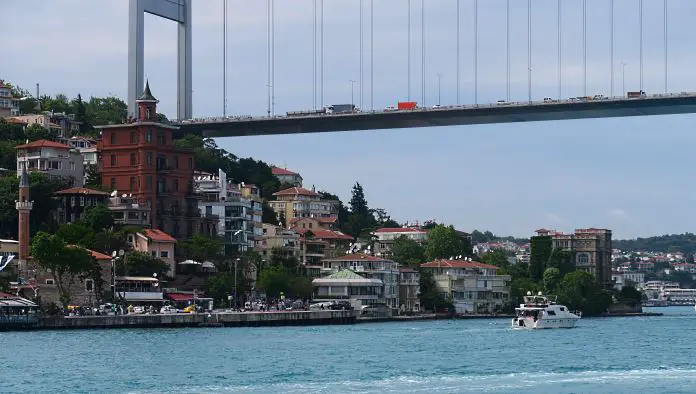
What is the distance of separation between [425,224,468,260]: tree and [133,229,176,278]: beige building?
25.5 meters

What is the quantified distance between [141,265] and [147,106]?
36.5 feet

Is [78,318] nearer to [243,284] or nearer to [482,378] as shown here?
[243,284]

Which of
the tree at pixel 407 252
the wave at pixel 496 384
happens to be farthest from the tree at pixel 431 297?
the wave at pixel 496 384

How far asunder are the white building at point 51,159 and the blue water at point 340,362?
19354 millimetres

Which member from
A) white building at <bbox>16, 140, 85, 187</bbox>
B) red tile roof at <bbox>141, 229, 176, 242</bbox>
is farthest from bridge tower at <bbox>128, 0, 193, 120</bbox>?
red tile roof at <bbox>141, 229, 176, 242</bbox>

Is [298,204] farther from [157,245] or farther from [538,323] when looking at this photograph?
[538,323]

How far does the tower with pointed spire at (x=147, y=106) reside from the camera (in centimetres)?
7219

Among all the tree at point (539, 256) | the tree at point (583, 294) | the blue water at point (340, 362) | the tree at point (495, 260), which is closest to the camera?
the blue water at point (340, 362)

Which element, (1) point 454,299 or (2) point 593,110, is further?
(1) point 454,299

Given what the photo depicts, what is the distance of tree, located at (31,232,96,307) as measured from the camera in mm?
56188

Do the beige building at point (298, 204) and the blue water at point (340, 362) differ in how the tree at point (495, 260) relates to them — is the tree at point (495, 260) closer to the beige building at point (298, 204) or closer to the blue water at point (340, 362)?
the beige building at point (298, 204)

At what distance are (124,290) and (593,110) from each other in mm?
23646

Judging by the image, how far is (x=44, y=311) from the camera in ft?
184

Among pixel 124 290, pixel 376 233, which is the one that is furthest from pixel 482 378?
pixel 376 233
